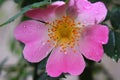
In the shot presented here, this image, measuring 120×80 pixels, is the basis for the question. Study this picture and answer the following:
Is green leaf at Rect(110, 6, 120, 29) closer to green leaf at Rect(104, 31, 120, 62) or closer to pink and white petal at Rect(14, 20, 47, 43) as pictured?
green leaf at Rect(104, 31, 120, 62)

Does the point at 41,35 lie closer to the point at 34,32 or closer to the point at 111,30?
the point at 34,32

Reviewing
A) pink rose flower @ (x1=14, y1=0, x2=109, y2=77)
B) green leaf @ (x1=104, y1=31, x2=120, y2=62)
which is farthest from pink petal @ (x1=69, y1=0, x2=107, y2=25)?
green leaf @ (x1=104, y1=31, x2=120, y2=62)

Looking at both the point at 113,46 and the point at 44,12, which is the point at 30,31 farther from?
the point at 113,46

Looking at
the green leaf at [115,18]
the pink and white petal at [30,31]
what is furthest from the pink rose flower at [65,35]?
the green leaf at [115,18]

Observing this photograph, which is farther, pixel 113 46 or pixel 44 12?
pixel 113 46

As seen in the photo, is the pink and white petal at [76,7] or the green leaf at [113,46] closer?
the pink and white petal at [76,7]

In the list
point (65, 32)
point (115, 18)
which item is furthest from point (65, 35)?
point (115, 18)

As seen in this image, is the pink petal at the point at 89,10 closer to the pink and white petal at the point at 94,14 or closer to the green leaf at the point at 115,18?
the pink and white petal at the point at 94,14
